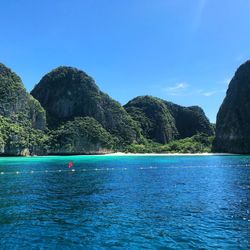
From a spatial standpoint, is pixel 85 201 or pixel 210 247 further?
pixel 85 201

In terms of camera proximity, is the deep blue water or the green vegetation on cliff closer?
the deep blue water

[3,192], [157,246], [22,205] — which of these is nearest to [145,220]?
[157,246]

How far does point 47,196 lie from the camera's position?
1374 inches

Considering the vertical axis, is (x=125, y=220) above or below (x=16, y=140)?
below

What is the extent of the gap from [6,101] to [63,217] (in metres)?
186

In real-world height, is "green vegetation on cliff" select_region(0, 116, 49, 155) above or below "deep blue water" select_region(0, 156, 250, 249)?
above

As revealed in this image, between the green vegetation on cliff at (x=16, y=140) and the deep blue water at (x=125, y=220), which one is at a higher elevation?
the green vegetation on cliff at (x=16, y=140)

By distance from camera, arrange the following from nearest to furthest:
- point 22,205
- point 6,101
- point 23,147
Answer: point 22,205 < point 23,147 < point 6,101

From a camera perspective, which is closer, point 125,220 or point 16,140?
point 125,220

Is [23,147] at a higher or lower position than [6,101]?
lower

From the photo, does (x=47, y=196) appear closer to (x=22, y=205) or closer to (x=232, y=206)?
(x=22, y=205)

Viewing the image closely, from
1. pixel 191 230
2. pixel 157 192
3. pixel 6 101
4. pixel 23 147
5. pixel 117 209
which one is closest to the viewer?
pixel 191 230

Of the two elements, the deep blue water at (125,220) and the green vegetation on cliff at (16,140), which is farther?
the green vegetation on cliff at (16,140)

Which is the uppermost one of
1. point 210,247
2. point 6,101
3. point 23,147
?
point 6,101
